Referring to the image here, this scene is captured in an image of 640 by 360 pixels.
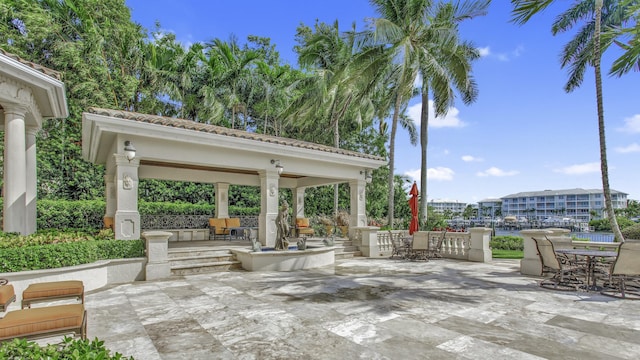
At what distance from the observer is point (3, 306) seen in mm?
4609

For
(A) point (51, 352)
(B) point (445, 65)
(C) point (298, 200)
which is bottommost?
(A) point (51, 352)

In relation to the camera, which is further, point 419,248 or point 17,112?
point 419,248

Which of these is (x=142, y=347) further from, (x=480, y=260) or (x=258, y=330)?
(x=480, y=260)

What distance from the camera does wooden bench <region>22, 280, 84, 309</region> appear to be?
17.1 feet

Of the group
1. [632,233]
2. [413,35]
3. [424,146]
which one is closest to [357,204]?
[424,146]

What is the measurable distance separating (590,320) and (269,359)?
528 cm

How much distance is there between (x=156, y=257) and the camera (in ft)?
30.8

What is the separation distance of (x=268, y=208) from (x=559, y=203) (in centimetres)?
12905

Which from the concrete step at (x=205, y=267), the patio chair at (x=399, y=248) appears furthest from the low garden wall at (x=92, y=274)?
the patio chair at (x=399, y=248)

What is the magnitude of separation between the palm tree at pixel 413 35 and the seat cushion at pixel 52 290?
1389 centimetres

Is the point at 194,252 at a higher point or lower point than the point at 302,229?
lower

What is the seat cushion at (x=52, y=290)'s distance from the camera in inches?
207

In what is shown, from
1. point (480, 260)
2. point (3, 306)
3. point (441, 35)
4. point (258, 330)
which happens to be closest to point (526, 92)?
point (441, 35)

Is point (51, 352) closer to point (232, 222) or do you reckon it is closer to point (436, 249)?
point (436, 249)
